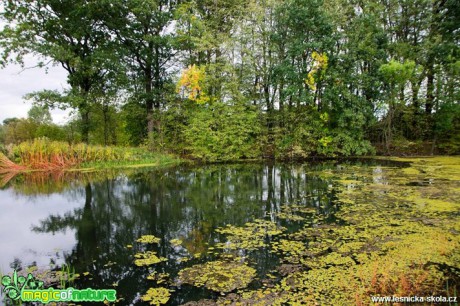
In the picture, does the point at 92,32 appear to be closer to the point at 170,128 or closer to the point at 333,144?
the point at 170,128

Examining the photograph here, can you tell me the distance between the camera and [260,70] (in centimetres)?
1747

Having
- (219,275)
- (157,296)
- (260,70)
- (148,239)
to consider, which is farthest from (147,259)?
(260,70)

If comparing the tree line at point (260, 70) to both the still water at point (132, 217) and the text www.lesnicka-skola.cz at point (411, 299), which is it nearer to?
the still water at point (132, 217)

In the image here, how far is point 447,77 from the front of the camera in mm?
15586

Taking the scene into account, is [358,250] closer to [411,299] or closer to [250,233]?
[411,299]

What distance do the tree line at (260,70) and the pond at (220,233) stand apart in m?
7.02

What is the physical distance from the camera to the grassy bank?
13250mm

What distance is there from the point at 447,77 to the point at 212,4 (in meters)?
14.2

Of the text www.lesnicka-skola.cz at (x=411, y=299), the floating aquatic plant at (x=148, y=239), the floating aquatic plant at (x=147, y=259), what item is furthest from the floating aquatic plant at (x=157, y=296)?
the text www.lesnicka-skola.cz at (x=411, y=299)

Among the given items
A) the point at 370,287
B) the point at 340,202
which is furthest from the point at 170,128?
the point at 370,287

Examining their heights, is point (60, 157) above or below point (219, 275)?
above

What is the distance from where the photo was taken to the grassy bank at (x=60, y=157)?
43.5 ft

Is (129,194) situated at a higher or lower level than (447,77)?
lower

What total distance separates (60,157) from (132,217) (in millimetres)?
9398
